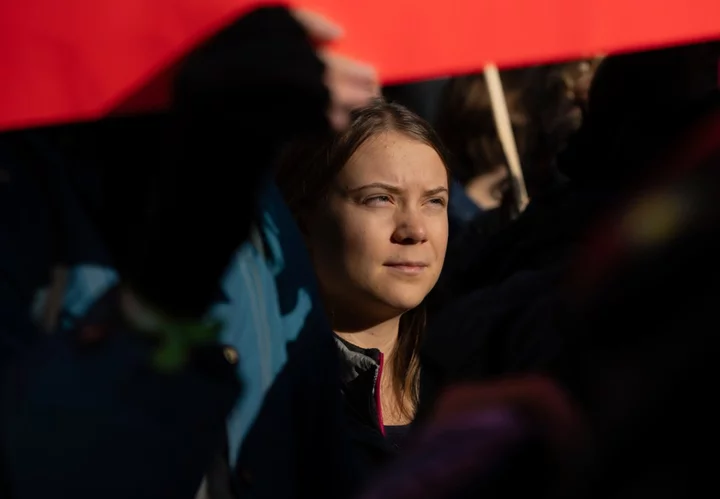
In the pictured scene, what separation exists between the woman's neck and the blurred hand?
1.17m

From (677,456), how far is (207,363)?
553 millimetres

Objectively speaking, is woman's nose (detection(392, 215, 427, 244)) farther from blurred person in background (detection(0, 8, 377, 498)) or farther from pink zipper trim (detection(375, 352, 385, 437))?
blurred person in background (detection(0, 8, 377, 498))

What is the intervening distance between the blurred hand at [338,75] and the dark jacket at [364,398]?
100cm

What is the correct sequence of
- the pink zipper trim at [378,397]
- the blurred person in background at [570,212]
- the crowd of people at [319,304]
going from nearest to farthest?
1. the crowd of people at [319,304]
2. the blurred person in background at [570,212]
3. the pink zipper trim at [378,397]

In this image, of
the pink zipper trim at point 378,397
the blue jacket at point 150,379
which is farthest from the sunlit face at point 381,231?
the blue jacket at point 150,379

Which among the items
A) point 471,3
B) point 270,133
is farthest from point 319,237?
point 270,133

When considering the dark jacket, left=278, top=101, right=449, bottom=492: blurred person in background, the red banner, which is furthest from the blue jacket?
left=278, top=101, right=449, bottom=492: blurred person in background

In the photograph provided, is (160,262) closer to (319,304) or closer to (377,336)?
(319,304)

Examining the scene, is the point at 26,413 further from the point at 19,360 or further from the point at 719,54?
the point at 719,54

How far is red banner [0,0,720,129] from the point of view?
1.15 metres

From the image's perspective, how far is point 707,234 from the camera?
29.3 inches

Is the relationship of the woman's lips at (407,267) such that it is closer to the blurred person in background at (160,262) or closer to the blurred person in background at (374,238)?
the blurred person in background at (374,238)

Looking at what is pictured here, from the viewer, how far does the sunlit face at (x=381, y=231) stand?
2.18 meters

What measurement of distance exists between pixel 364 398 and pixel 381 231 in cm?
34
